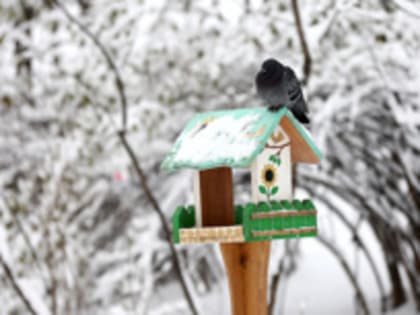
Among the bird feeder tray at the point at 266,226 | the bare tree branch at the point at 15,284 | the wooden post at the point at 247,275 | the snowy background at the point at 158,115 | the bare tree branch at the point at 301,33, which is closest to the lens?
the bird feeder tray at the point at 266,226

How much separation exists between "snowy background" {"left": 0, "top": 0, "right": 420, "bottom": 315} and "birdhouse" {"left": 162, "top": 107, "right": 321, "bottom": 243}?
2.09 m

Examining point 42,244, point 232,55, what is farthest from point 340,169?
point 42,244

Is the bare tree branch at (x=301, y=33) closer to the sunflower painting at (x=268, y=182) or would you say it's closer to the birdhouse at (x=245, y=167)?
Result: the birdhouse at (x=245, y=167)

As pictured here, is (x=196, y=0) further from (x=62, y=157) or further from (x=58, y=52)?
(x=62, y=157)

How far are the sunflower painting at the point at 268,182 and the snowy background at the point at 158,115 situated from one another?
7.54 ft

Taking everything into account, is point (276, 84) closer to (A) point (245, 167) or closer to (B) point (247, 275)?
(A) point (245, 167)

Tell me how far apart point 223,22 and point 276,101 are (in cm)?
329

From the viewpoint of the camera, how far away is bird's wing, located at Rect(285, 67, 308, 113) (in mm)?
2320

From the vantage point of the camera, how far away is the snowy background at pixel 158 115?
4953 mm

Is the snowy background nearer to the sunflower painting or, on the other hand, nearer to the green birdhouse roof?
the green birdhouse roof

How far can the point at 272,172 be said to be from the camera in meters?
2.41

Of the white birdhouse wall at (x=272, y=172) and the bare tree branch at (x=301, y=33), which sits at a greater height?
the bare tree branch at (x=301, y=33)

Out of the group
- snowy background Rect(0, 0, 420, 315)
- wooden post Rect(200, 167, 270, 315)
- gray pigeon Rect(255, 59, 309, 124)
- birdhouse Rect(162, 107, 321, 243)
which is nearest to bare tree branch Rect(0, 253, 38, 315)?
birdhouse Rect(162, 107, 321, 243)

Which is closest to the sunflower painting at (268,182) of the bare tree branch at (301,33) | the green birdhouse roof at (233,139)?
the green birdhouse roof at (233,139)
